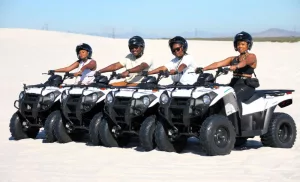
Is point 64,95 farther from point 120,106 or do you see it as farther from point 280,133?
point 280,133

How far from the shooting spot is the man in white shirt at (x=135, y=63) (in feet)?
37.5

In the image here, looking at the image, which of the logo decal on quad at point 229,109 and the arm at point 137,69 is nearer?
the logo decal on quad at point 229,109

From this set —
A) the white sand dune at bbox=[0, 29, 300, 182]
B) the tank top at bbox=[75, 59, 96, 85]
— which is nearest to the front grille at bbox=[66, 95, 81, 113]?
the white sand dune at bbox=[0, 29, 300, 182]

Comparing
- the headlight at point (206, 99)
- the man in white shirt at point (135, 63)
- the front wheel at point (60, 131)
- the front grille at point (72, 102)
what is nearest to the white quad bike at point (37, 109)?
the front wheel at point (60, 131)

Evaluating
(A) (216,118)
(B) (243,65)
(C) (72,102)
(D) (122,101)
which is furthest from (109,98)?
(B) (243,65)

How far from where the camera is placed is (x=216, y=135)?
9.20 m

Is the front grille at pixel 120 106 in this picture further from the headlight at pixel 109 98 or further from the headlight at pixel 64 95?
the headlight at pixel 64 95

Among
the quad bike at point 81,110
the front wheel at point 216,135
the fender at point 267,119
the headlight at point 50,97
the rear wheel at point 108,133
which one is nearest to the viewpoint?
the front wheel at point 216,135

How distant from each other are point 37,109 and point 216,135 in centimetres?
411

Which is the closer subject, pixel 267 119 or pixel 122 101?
pixel 267 119

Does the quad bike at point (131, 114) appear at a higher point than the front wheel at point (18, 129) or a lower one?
higher

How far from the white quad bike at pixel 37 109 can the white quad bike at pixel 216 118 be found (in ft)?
9.42

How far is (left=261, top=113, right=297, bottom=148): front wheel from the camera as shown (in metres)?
10.3

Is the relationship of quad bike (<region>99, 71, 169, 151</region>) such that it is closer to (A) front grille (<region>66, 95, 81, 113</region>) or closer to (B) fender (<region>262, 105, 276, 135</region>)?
(A) front grille (<region>66, 95, 81, 113</region>)
